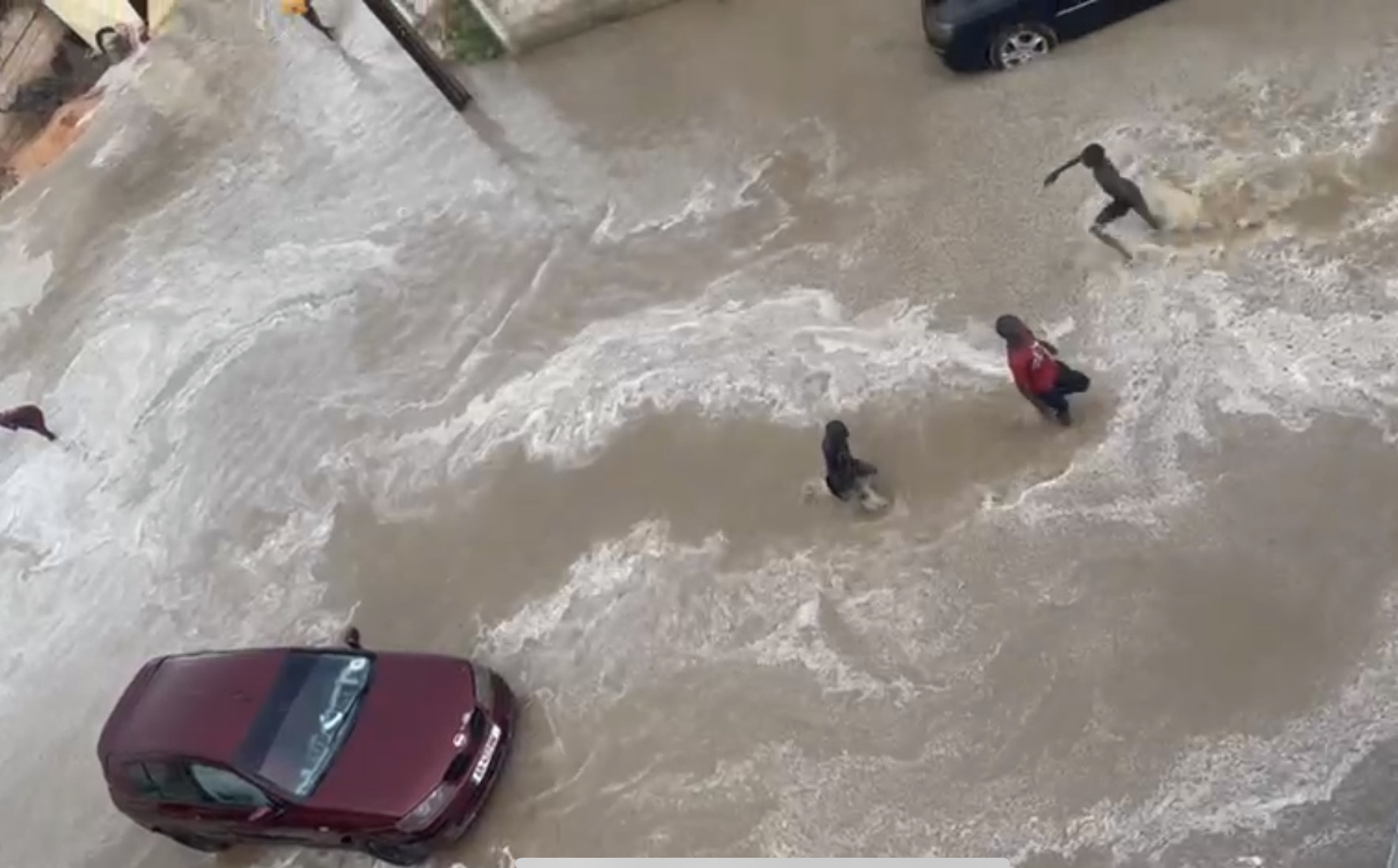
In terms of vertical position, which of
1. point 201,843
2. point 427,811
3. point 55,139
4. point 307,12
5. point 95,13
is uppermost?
point 95,13

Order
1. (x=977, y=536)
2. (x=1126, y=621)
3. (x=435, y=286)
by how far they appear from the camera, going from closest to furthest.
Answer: (x=1126, y=621), (x=977, y=536), (x=435, y=286)

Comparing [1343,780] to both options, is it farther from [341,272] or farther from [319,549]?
[341,272]

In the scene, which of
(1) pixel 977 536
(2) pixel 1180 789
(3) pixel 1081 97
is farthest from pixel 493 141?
(2) pixel 1180 789

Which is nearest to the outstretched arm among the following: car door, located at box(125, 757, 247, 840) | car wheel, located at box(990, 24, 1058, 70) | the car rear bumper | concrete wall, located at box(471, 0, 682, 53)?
car wheel, located at box(990, 24, 1058, 70)

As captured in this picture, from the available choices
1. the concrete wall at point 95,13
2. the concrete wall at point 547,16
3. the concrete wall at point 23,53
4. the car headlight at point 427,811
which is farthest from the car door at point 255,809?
the concrete wall at point 95,13

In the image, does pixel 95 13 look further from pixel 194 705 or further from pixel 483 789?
pixel 483 789

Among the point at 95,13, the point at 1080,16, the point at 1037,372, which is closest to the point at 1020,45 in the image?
the point at 1080,16
